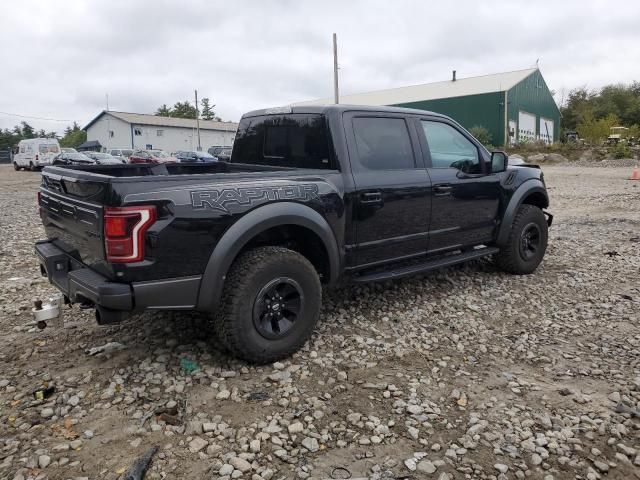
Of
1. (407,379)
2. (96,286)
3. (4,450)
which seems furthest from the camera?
(407,379)

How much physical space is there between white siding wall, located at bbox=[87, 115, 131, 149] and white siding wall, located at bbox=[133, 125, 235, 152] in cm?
127

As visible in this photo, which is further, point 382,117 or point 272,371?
point 382,117

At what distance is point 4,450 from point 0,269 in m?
4.32

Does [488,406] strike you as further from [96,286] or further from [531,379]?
[96,286]

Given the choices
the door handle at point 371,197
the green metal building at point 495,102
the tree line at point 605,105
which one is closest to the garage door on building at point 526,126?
the green metal building at point 495,102

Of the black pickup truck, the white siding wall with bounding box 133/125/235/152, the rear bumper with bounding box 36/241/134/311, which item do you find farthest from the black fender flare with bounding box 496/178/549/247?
the white siding wall with bounding box 133/125/235/152

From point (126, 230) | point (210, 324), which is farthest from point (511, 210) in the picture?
point (126, 230)

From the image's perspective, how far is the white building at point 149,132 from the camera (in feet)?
177

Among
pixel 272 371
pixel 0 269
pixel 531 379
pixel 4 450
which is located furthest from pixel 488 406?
pixel 0 269

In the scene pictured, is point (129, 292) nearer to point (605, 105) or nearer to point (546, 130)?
point (546, 130)

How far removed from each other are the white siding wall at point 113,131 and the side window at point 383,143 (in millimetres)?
53995

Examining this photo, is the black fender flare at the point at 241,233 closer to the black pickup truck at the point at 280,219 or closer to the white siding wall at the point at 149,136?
the black pickup truck at the point at 280,219

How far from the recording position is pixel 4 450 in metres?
2.69

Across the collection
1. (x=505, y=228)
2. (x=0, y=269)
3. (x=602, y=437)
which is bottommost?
(x=602, y=437)
